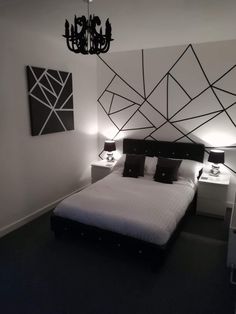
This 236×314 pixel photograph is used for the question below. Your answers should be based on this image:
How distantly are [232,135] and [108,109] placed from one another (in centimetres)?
227

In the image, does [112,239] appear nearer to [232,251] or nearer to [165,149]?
[232,251]

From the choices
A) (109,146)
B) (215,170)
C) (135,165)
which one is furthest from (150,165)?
(215,170)

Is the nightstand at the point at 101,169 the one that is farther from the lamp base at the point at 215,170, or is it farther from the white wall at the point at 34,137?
the lamp base at the point at 215,170

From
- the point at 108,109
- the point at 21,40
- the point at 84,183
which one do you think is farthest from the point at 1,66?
the point at 84,183

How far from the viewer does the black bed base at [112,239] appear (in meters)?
2.43

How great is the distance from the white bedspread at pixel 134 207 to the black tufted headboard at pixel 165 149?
0.63m

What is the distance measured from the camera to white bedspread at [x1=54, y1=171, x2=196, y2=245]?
250 centimetres

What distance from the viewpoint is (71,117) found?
13.4ft

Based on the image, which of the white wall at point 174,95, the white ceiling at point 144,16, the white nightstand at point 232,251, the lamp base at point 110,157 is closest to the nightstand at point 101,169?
the lamp base at point 110,157

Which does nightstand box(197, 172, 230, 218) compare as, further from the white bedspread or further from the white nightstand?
the white nightstand

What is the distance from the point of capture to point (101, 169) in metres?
4.42

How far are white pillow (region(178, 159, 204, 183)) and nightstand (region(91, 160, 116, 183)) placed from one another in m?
1.23

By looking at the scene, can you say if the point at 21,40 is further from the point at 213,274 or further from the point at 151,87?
the point at 213,274

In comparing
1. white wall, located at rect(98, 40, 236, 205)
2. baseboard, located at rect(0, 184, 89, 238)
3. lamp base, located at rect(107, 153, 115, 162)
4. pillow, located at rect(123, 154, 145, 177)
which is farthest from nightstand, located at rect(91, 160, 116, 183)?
baseboard, located at rect(0, 184, 89, 238)
